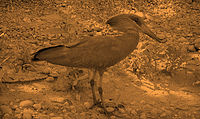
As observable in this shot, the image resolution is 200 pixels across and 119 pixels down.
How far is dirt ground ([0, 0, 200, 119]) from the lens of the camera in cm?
329

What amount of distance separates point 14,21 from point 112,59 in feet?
A: 10.4

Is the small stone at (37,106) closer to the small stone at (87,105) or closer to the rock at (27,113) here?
the rock at (27,113)

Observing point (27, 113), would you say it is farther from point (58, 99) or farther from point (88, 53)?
point (88, 53)

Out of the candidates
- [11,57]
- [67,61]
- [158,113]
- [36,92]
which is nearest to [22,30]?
[11,57]

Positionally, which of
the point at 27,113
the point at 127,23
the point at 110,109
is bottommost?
the point at 110,109

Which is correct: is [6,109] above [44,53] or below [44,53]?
below

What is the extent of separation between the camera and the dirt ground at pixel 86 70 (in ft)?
10.8

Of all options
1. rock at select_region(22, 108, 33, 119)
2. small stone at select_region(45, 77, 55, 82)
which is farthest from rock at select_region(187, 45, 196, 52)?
rock at select_region(22, 108, 33, 119)

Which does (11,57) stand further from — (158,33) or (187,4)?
(187,4)

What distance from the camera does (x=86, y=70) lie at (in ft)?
13.7

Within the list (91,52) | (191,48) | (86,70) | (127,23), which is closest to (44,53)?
(91,52)

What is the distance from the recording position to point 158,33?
542cm

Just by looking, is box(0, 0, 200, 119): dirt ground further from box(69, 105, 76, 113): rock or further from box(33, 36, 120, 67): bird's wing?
box(33, 36, 120, 67): bird's wing

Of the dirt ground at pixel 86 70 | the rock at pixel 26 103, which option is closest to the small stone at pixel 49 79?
the dirt ground at pixel 86 70
